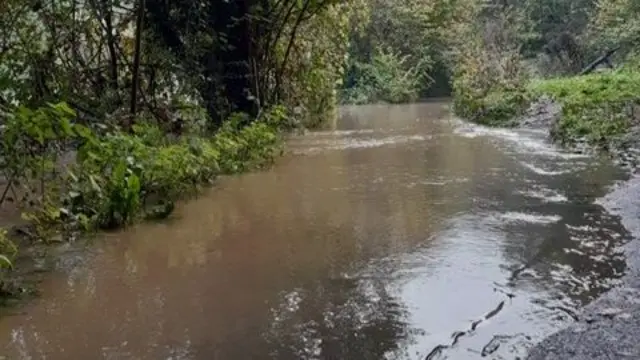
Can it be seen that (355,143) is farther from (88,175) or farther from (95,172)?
(88,175)

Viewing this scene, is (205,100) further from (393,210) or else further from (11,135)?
(11,135)

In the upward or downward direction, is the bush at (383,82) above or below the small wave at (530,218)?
above

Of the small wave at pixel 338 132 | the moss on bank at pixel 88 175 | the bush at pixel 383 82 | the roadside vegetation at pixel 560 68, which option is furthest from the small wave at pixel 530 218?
the bush at pixel 383 82

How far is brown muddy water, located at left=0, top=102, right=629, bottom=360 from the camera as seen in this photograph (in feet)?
10.6

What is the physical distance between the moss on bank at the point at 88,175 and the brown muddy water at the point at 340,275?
23 cm

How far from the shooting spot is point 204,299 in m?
3.82

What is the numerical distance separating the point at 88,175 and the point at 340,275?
7.25 feet

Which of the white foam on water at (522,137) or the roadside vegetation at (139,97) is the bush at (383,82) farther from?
the roadside vegetation at (139,97)

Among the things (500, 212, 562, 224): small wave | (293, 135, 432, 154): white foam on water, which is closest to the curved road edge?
(500, 212, 562, 224): small wave

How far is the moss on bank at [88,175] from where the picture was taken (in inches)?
159

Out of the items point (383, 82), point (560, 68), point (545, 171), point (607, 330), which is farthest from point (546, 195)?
point (560, 68)

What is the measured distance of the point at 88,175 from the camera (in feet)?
17.4

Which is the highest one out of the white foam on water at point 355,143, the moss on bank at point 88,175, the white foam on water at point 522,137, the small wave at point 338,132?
the moss on bank at point 88,175

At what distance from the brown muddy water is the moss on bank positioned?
234mm
